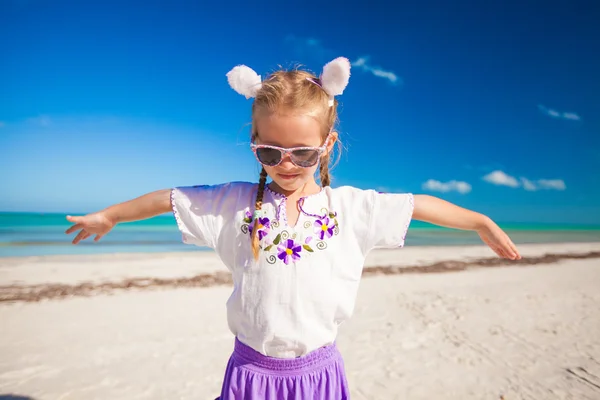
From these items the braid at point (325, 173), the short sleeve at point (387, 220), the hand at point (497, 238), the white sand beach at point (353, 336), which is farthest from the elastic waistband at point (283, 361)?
the white sand beach at point (353, 336)

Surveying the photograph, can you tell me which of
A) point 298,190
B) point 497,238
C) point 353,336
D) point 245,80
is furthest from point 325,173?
point 353,336

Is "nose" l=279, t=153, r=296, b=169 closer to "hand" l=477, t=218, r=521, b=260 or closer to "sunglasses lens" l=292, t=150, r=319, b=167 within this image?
"sunglasses lens" l=292, t=150, r=319, b=167

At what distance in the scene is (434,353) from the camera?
421 centimetres

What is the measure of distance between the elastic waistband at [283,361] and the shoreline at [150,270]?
5474 mm

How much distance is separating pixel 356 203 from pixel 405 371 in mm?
2750

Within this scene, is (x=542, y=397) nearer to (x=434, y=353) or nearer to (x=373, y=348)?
(x=434, y=353)

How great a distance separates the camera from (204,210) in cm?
172

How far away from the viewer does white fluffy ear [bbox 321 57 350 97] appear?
5.70 ft

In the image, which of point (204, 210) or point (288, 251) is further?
point (204, 210)

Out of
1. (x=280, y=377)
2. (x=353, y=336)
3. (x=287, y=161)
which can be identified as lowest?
(x=353, y=336)

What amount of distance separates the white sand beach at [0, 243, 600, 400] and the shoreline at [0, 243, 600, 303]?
6cm

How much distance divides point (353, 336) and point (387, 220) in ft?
10.9

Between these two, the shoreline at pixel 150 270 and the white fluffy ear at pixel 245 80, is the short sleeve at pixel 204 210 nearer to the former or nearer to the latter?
the white fluffy ear at pixel 245 80

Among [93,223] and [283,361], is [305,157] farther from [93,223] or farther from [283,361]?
[93,223]
